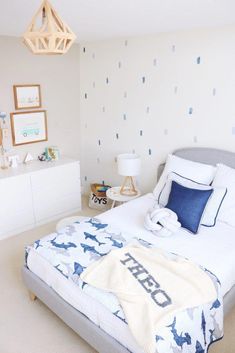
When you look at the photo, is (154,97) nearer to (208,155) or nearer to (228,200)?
(208,155)

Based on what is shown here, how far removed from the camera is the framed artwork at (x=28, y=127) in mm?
3480

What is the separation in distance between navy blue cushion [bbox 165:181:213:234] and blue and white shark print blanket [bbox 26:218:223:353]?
1.32 feet

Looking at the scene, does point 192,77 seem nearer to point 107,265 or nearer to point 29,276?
point 107,265

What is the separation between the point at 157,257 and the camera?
6.46 ft

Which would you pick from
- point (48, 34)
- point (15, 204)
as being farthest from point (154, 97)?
point (48, 34)

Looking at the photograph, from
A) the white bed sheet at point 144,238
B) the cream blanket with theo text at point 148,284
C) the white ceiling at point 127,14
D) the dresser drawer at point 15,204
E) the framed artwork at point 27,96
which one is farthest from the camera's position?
the framed artwork at point 27,96

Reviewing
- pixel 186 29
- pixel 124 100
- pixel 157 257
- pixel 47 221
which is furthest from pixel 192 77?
pixel 47 221

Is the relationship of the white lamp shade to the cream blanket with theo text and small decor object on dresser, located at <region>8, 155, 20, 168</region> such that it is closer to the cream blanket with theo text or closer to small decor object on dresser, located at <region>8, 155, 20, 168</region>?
small decor object on dresser, located at <region>8, 155, 20, 168</region>

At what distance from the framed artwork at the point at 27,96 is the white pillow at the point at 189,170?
1762mm

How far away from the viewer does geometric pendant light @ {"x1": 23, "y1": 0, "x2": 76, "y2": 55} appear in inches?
56.5

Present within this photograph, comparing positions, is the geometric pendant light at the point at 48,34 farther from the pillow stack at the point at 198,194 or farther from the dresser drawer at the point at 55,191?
the dresser drawer at the point at 55,191

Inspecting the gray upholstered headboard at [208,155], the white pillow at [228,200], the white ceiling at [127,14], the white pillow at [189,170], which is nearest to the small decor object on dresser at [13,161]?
the white ceiling at [127,14]

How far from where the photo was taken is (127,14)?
2.19 m

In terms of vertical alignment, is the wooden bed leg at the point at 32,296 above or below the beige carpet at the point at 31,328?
above
